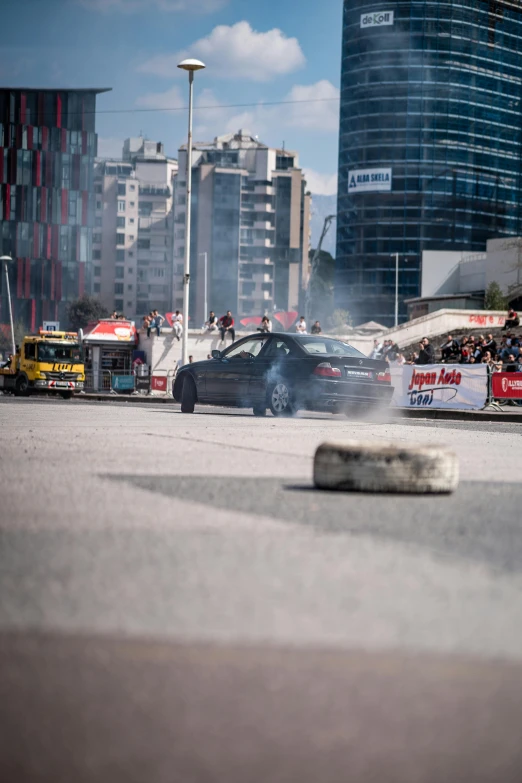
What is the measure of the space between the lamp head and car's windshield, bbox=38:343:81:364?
1231 centimetres

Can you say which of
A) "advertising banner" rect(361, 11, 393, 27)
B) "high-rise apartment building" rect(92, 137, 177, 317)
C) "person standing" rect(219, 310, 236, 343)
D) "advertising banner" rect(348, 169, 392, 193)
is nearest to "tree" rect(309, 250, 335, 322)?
"high-rise apartment building" rect(92, 137, 177, 317)

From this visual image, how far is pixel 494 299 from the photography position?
89.4 metres

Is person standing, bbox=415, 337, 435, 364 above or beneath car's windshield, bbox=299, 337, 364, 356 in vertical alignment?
beneath

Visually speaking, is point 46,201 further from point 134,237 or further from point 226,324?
point 226,324

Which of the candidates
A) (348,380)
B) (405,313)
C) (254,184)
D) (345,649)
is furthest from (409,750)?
(254,184)

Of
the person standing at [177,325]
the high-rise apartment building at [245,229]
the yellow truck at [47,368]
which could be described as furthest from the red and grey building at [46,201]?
the yellow truck at [47,368]

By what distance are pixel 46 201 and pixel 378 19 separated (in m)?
43.6

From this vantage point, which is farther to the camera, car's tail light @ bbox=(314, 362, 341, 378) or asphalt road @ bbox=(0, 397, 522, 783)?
car's tail light @ bbox=(314, 362, 341, 378)

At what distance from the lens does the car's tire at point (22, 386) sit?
1695 inches

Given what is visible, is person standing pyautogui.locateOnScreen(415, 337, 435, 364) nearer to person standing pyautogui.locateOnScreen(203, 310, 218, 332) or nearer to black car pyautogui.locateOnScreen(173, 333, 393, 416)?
black car pyautogui.locateOnScreen(173, 333, 393, 416)

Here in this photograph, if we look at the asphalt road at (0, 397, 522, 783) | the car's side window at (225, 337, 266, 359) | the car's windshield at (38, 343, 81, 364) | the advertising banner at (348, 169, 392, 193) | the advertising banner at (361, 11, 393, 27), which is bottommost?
the car's windshield at (38, 343, 81, 364)

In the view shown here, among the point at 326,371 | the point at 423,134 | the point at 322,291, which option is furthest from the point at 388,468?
the point at 322,291

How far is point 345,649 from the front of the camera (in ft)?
12.1

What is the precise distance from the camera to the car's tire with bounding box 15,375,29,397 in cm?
4306
